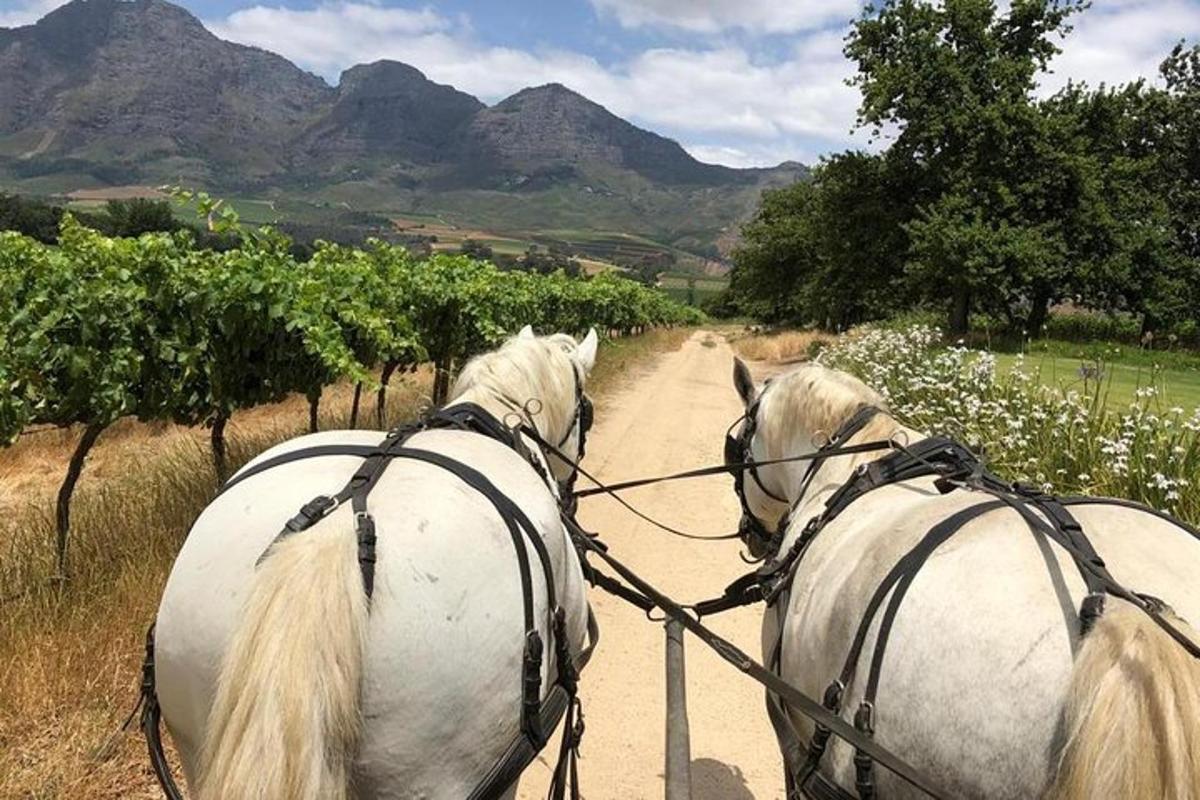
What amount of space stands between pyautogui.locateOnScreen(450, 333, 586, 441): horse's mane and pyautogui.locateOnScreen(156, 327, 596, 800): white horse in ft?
3.10

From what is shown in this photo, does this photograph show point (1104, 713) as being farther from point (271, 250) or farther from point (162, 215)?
point (162, 215)

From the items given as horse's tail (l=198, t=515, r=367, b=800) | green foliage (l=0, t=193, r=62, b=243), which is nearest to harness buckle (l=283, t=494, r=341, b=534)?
horse's tail (l=198, t=515, r=367, b=800)

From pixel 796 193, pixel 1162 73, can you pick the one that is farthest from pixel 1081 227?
pixel 796 193

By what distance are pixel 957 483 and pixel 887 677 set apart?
0.76 meters

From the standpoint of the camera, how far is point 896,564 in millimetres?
2053

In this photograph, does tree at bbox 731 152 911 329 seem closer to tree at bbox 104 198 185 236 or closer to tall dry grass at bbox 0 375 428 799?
tall dry grass at bbox 0 375 428 799

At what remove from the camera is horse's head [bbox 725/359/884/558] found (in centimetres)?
341

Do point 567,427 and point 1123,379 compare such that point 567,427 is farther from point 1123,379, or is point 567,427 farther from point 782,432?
point 1123,379

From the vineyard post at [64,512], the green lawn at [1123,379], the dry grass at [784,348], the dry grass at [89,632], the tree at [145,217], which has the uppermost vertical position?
the tree at [145,217]

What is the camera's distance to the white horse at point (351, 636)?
1696mm

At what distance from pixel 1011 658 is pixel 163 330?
19.5ft

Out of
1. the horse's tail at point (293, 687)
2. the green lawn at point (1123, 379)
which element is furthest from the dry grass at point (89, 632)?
the green lawn at point (1123, 379)

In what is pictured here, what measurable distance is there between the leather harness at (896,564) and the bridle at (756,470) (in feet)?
0.08

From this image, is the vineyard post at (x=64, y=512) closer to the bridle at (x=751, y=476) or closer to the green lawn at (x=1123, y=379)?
the bridle at (x=751, y=476)
